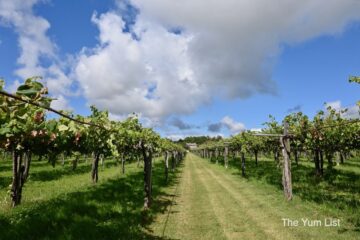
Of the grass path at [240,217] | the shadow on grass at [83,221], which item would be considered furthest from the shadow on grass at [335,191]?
the shadow on grass at [83,221]

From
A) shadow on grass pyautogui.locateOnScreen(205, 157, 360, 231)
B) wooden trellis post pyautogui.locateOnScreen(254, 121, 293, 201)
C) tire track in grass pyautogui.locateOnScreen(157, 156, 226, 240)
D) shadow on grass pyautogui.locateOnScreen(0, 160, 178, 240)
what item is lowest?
tire track in grass pyautogui.locateOnScreen(157, 156, 226, 240)

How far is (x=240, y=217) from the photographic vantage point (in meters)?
11.4

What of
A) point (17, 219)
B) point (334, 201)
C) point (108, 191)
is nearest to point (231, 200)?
point (334, 201)

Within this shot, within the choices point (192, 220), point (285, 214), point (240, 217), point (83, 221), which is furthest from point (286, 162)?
point (83, 221)

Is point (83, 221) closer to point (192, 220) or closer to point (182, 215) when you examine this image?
point (192, 220)

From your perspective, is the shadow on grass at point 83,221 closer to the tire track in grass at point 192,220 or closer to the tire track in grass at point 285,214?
the tire track in grass at point 192,220

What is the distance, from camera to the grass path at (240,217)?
9.32 m

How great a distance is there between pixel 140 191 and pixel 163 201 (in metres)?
1.92

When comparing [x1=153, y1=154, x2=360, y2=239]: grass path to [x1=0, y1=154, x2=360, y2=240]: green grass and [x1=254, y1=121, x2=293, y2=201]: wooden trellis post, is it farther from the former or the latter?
[x1=254, y1=121, x2=293, y2=201]: wooden trellis post

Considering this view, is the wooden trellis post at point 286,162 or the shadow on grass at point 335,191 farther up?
the wooden trellis post at point 286,162

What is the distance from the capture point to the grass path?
9320mm

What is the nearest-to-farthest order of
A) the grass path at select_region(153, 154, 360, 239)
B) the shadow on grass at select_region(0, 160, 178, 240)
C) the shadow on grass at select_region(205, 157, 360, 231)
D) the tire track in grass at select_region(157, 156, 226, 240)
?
the shadow on grass at select_region(0, 160, 178, 240) → the grass path at select_region(153, 154, 360, 239) → the tire track in grass at select_region(157, 156, 226, 240) → the shadow on grass at select_region(205, 157, 360, 231)

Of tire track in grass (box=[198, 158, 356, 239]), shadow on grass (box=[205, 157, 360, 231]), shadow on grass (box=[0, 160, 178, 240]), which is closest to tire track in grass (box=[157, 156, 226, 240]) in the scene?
shadow on grass (box=[0, 160, 178, 240])

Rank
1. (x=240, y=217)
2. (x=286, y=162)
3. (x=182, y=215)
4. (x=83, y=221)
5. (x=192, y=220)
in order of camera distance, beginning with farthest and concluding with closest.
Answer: (x=286, y=162) → (x=182, y=215) → (x=240, y=217) → (x=192, y=220) → (x=83, y=221)
